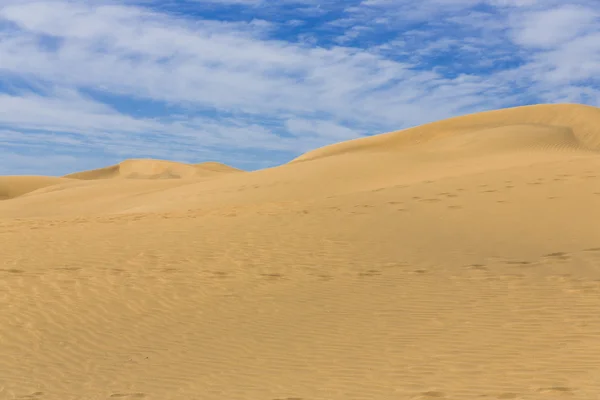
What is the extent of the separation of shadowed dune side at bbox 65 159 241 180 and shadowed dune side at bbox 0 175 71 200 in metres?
10.9

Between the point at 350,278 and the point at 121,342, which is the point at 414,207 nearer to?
the point at 350,278

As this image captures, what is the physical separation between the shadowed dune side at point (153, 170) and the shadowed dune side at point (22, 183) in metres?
10.9

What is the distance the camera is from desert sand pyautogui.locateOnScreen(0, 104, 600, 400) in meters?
6.47

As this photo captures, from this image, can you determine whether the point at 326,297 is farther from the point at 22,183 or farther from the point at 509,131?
the point at 22,183

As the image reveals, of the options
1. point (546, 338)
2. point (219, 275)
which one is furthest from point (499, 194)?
point (546, 338)

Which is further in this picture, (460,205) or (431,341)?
(460,205)

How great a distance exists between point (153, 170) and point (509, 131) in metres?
59.2

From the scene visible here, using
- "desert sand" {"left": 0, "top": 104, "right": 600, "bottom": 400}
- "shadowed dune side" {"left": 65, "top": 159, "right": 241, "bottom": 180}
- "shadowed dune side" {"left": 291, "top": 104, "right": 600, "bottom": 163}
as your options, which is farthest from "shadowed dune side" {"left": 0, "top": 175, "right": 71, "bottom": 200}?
"desert sand" {"left": 0, "top": 104, "right": 600, "bottom": 400}

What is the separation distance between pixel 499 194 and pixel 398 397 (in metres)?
11.5

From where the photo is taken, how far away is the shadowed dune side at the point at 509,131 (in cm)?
3167

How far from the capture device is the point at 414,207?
52.3 feet

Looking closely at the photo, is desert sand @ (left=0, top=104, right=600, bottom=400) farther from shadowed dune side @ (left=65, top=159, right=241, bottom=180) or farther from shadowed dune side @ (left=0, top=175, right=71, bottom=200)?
shadowed dune side @ (left=65, top=159, right=241, bottom=180)

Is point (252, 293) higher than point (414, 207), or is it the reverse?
point (414, 207)

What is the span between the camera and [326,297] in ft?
31.7
